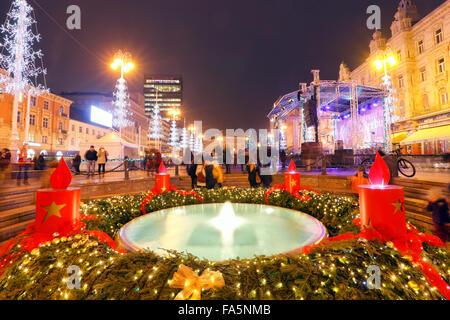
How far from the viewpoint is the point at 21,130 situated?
2642 centimetres

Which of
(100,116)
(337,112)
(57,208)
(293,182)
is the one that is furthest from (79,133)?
(293,182)

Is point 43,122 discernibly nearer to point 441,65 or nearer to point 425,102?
point 425,102

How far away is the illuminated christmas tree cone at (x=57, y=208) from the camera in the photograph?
73.6 inches

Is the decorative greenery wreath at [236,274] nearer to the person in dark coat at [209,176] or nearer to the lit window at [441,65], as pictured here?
the person in dark coat at [209,176]

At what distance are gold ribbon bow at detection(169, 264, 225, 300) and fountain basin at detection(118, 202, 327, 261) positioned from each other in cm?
80

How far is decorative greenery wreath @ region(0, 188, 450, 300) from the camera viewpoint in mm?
1278

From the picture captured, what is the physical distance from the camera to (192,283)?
1206 millimetres

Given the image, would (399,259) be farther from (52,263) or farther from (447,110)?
(447,110)

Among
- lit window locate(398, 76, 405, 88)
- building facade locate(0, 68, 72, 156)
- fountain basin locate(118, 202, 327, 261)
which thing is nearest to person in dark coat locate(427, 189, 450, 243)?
fountain basin locate(118, 202, 327, 261)

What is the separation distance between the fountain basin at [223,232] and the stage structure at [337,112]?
12865 millimetres

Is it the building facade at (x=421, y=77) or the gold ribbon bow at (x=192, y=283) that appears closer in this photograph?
the gold ribbon bow at (x=192, y=283)

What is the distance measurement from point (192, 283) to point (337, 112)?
27.9m

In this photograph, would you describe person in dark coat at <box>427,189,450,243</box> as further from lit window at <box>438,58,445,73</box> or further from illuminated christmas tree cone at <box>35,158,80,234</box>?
lit window at <box>438,58,445,73</box>

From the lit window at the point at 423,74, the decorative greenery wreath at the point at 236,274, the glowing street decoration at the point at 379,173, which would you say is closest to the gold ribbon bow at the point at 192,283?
the decorative greenery wreath at the point at 236,274
